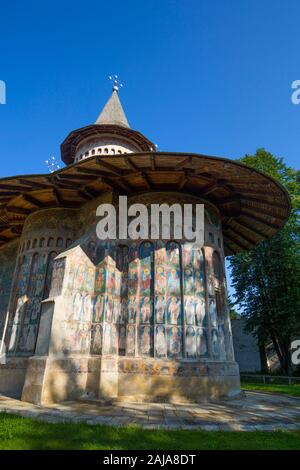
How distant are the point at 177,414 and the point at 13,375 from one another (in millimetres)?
6442

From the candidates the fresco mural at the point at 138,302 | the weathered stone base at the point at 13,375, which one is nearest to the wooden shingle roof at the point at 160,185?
the fresco mural at the point at 138,302

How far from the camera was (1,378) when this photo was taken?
10594 mm

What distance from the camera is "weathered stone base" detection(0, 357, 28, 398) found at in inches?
403

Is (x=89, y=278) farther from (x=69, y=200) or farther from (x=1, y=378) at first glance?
(x=1, y=378)

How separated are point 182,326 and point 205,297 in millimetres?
1300

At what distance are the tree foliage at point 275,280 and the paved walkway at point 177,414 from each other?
1162 centimetres

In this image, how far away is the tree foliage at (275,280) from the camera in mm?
19469

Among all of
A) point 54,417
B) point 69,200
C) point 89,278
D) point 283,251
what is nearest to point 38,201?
point 69,200

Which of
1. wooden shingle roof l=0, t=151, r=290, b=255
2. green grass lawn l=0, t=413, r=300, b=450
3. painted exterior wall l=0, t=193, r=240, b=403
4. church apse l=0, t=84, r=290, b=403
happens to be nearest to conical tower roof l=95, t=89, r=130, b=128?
wooden shingle roof l=0, t=151, r=290, b=255

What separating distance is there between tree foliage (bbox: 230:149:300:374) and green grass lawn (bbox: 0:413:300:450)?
1544 cm

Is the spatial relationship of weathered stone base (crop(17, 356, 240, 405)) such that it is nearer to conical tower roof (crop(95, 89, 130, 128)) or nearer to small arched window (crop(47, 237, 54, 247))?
small arched window (crop(47, 237, 54, 247))

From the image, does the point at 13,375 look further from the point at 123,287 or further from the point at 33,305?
the point at 123,287

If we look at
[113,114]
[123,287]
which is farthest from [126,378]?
[113,114]

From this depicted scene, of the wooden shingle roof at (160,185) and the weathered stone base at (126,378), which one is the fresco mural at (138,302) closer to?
the weathered stone base at (126,378)
